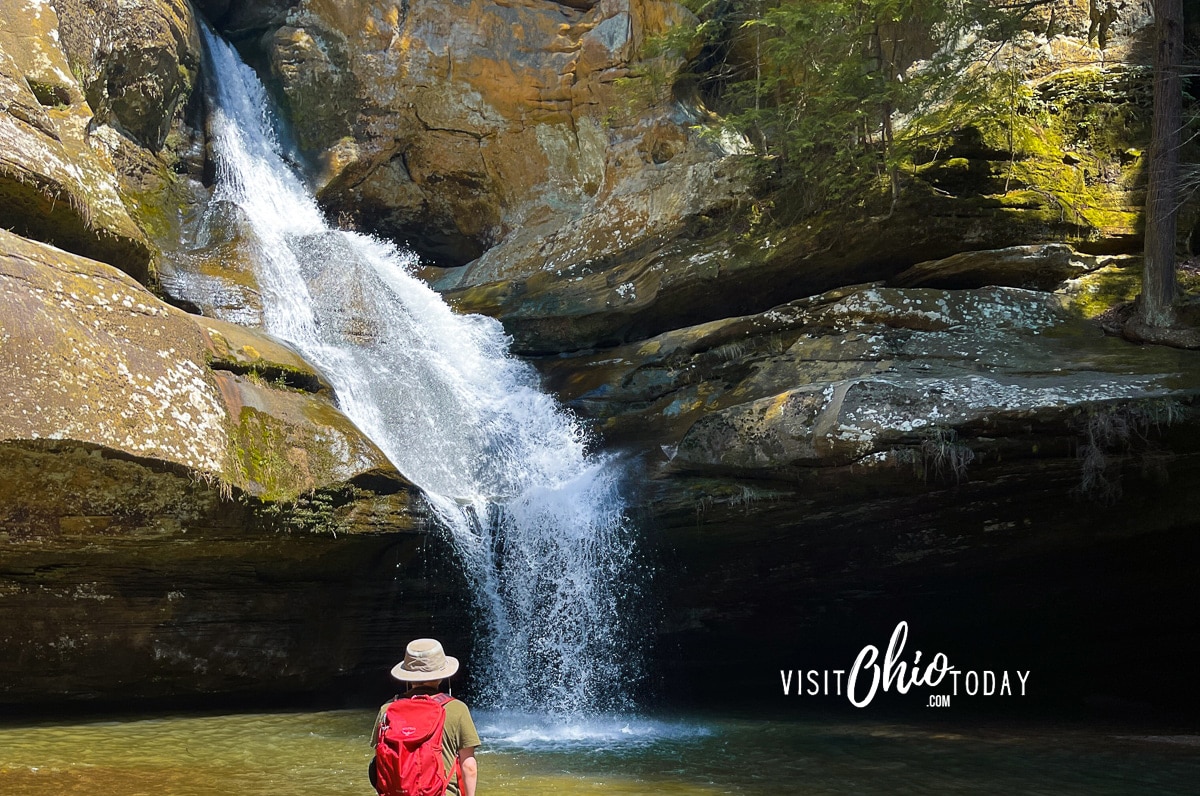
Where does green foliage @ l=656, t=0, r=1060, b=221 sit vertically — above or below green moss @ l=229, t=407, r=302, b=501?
above

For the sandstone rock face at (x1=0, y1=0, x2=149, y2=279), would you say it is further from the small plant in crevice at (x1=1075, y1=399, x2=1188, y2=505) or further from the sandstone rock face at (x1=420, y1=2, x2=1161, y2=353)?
the small plant in crevice at (x1=1075, y1=399, x2=1188, y2=505)

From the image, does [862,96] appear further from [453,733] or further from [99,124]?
[99,124]

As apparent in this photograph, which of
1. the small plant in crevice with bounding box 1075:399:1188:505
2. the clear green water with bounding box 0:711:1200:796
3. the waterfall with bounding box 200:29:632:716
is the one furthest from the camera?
the waterfall with bounding box 200:29:632:716

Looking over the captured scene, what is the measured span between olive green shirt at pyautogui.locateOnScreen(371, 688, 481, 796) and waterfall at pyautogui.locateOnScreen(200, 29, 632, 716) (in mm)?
7011

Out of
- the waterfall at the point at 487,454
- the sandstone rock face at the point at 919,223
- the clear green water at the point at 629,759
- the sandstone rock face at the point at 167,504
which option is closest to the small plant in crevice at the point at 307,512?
the sandstone rock face at the point at 167,504

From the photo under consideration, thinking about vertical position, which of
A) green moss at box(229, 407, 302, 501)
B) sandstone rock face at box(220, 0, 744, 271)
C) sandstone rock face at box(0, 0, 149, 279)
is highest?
sandstone rock face at box(220, 0, 744, 271)

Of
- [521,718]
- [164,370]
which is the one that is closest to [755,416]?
[521,718]

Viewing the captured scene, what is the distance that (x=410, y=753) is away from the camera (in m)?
3.76

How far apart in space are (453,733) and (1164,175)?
1142 cm

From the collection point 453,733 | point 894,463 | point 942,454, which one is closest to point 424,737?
point 453,733

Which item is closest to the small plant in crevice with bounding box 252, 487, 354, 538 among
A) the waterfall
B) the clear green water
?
the waterfall

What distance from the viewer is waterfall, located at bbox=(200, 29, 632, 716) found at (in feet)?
37.7

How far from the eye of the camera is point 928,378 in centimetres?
1077

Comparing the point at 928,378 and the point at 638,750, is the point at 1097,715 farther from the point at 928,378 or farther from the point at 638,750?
the point at 638,750
